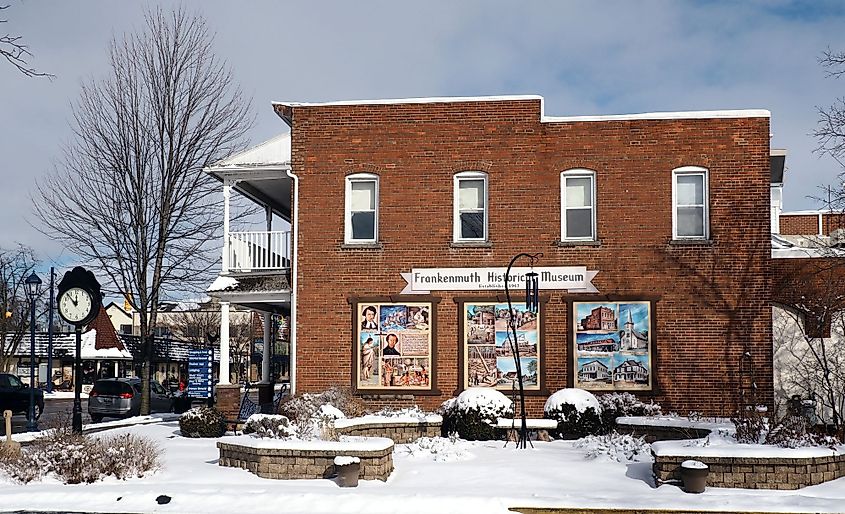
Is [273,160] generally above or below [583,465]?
above

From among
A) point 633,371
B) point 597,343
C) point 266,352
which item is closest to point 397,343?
point 597,343

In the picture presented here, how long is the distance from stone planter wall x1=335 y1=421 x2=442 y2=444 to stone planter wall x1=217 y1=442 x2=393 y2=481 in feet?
12.9

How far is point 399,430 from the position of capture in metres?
18.1

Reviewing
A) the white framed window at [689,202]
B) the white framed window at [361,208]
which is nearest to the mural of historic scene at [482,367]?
the white framed window at [361,208]

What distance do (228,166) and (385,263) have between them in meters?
4.83

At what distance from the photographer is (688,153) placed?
69.2ft

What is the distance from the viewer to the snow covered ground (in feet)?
37.5

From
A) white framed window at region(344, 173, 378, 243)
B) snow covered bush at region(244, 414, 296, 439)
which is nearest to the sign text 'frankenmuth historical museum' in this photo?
white framed window at region(344, 173, 378, 243)

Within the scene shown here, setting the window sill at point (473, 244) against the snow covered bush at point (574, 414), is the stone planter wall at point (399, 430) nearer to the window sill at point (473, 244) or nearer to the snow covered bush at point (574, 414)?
the snow covered bush at point (574, 414)

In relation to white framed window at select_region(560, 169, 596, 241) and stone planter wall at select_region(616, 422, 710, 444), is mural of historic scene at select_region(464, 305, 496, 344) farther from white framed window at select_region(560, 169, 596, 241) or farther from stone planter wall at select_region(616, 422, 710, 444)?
stone planter wall at select_region(616, 422, 710, 444)

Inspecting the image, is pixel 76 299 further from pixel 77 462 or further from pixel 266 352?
pixel 266 352

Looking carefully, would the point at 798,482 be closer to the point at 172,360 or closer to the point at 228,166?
the point at 228,166

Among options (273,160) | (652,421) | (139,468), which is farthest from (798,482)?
(273,160)

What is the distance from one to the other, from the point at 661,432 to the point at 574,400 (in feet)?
6.59
